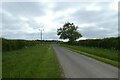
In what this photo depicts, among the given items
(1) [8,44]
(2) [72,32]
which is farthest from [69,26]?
(1) [8,44]

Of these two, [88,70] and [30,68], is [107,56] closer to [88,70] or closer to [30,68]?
[88,70]

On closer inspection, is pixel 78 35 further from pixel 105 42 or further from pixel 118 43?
pixel 118 43

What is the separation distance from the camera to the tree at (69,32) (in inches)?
4394

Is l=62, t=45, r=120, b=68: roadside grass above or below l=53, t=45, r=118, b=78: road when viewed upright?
above

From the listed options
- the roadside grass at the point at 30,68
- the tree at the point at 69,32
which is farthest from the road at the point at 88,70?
the tree at the point at 69,32

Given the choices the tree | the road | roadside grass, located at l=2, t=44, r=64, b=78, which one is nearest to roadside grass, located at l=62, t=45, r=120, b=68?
the road

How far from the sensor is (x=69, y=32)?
11288cm

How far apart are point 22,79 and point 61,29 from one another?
363 feet

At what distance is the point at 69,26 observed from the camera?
382 ft

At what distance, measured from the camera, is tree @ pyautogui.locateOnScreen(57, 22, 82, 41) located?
366 feet

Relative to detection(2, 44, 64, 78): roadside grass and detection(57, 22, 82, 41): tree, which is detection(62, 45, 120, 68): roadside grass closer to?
detection(2, 44, 64, 78): roadside grass

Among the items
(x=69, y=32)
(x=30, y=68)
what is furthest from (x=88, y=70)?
(x=69, y=32)

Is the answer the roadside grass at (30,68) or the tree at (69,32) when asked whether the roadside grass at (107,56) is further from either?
the tree at (69,32)

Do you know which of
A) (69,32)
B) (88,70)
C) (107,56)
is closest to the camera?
(88,70)
